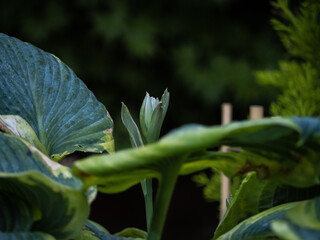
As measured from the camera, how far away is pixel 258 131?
352mm

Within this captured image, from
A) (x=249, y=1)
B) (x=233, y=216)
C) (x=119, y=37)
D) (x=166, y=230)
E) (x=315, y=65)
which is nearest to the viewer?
(x=233, y=216)

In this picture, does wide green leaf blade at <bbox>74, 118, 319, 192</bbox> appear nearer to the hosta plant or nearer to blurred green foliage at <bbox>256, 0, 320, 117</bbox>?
the hosta plant

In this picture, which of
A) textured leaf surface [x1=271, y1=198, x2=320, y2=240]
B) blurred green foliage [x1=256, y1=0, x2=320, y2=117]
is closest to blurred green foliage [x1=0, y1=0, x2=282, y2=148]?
blurred green foliage [x1=256, y1=0, x2=320, y2=117]

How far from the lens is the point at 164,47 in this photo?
11.0 feet

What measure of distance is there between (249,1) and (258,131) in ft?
10.7

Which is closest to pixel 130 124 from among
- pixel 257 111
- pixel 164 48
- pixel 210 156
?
pixel 210 156

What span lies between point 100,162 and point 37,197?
0.09 meters

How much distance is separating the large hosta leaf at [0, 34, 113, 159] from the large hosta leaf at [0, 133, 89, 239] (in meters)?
0.13

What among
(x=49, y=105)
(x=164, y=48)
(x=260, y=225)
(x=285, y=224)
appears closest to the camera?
(x=285, y=224)

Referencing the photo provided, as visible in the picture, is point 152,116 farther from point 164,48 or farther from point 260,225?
point 164,48

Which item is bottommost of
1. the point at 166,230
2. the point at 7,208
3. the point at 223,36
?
the point at 166,230

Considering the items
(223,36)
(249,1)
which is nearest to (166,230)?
(223,36)

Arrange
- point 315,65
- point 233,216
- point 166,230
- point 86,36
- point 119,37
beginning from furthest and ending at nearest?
point 166,230
point 86,36
point 119,37
point 315,65
point 233,216

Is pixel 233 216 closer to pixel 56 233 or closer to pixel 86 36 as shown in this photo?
pixel 56 233
